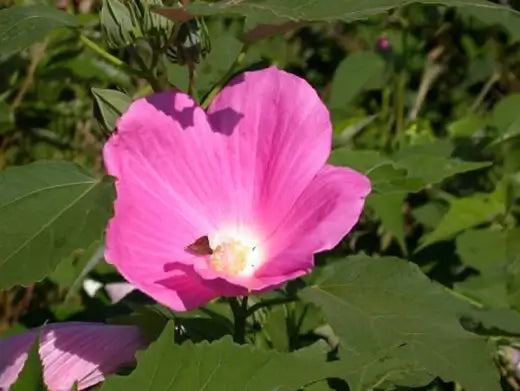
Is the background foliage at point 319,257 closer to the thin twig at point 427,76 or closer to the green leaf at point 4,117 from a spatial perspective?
the green leaf at point 4,117

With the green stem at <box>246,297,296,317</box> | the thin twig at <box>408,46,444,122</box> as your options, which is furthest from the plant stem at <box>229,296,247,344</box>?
the thin twig at <box>408,46,444,122</box>

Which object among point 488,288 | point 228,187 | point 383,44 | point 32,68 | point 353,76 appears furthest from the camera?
point 383,44

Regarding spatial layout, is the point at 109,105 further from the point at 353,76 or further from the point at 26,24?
the point at 353,76

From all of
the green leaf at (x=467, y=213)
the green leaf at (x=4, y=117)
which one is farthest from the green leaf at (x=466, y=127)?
the green leaf at (x=4, y=117)

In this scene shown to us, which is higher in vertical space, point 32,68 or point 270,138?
point 270,138

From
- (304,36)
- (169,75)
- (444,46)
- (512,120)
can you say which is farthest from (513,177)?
(304,36)

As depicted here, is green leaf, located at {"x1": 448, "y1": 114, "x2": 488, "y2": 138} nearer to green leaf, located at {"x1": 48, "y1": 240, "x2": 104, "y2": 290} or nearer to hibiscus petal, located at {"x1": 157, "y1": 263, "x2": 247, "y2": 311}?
green leaf, located at {"x1": 48, "y1": 240, "x2": 104, "y2": 290}

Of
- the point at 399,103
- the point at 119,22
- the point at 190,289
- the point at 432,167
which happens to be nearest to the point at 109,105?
the point at 119,22
